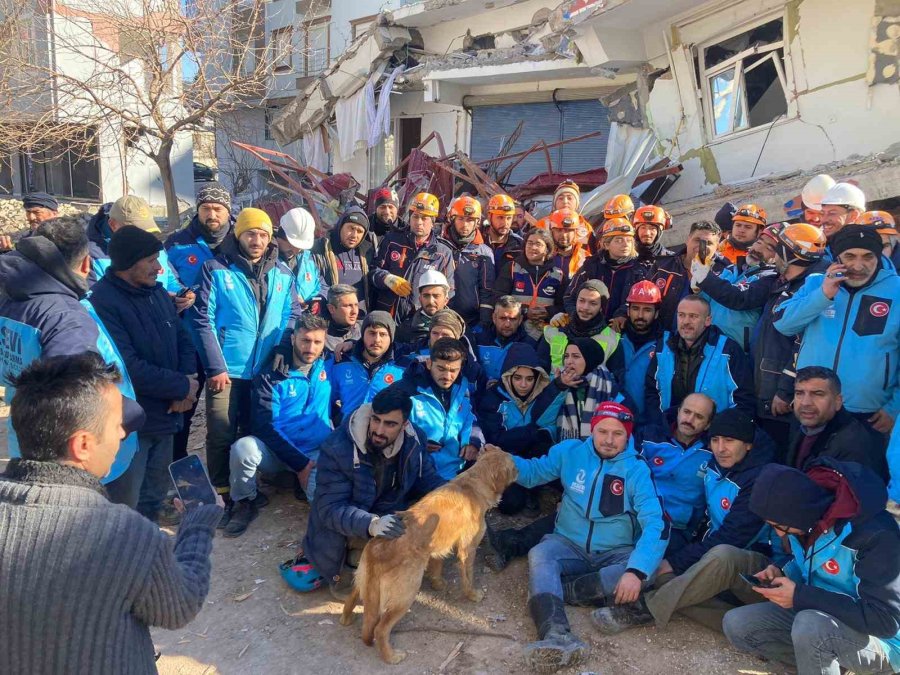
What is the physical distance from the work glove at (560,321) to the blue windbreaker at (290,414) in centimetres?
190

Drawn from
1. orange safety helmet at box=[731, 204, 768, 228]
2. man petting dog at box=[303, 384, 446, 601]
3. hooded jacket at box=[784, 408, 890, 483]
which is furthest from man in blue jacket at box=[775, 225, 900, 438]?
A: man petting dog at box=[303, 384, 446, 601]

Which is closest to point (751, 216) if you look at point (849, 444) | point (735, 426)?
point (735, 426)

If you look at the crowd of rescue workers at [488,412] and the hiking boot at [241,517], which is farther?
the hiking boot at [241,517]

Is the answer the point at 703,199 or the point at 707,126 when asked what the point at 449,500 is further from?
the point at 707,126

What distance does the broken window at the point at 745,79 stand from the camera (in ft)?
27.5

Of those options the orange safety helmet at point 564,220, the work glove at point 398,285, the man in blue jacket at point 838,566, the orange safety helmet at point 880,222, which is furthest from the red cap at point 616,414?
the orange safety helmet at point 564,220

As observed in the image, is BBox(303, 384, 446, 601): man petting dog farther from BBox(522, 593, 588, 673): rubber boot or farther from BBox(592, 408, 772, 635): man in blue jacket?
BBox(592, 408, 772, 635): man in blue jacket

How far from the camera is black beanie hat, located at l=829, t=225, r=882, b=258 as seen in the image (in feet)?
12.2

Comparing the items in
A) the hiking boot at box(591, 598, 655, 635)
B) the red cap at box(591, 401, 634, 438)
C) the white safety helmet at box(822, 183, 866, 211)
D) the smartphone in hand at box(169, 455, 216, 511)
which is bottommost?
the hiking boot at box(591, 598, 655, 635)

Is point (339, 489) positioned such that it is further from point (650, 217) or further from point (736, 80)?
point (736, 80)

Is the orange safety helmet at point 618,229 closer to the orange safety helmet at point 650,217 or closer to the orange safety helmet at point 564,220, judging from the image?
the orange safety helmet at point 650,217

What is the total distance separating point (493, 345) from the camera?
17.5ft

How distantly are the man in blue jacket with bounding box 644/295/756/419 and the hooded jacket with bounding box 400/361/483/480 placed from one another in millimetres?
1319

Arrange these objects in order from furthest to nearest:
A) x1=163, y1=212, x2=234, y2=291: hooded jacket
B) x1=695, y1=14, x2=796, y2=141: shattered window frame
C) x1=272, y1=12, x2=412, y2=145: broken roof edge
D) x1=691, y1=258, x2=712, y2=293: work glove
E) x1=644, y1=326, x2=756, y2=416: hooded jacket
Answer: x1=272, y1=12, x2=412, y2=145: broken roof edge < x1=695, y1=14, x2=796, y2=141: shattered window frame < x1=163, y1=212, x2=234, y2=291: hooded jacket < x1=691, y1=258, x2=712, y2=293: work glove < x1=644, y1=326, x2=756, y2=416: hooded jacket
